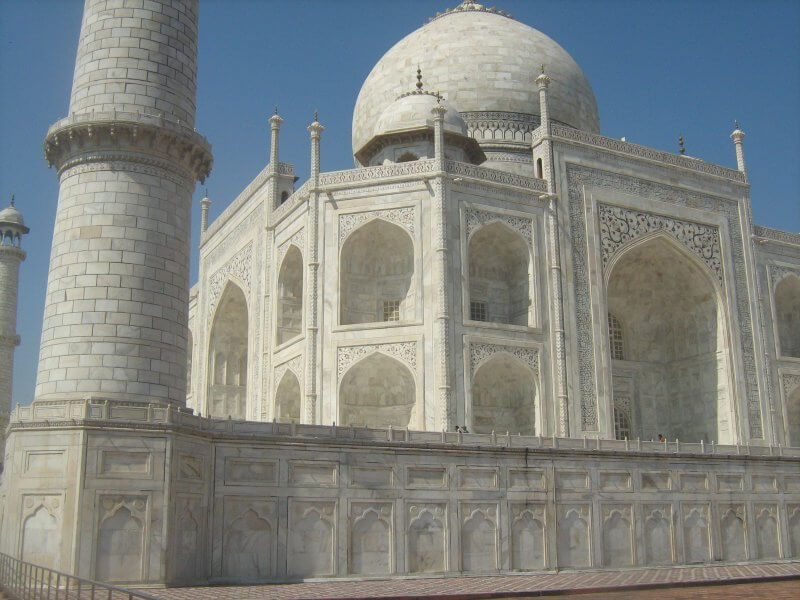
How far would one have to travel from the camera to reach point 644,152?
23984mm

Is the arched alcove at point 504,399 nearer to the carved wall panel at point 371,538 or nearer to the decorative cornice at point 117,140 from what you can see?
the carved wall panel at point 371,538

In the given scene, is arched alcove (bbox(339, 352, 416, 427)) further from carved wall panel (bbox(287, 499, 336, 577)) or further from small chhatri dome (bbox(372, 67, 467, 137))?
carved wall panel (bbox(287, 499, 336, 577))

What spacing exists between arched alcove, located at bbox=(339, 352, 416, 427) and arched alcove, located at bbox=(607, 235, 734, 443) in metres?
7.01

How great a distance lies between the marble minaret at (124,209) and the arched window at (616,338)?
15.6 metres

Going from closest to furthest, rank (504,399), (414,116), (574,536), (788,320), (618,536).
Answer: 1. (574,536)
2. (618,536)
3. (504,399)
4. (414,116)
5. (788,320)

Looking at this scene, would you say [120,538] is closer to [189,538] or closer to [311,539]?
[189,538]

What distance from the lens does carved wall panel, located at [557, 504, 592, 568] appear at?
14.2 m

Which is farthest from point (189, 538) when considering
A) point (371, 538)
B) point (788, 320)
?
point (788, 320)

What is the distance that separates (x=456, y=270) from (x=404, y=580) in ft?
29.7

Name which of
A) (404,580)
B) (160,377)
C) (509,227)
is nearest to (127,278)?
(160,377)

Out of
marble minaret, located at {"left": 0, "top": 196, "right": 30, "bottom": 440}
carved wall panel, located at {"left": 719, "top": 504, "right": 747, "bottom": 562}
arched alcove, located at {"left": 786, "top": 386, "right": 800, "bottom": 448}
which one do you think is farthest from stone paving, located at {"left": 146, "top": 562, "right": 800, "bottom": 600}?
marble minaret, located at {"left": 0, "top": 196, "right": 30, "bottom": 440}

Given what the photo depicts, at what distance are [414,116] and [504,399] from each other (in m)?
7.66

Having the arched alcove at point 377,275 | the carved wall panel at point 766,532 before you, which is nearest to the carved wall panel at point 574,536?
the carved wall panel at point 766,532

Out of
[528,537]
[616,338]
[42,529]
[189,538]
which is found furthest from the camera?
[616,338]
